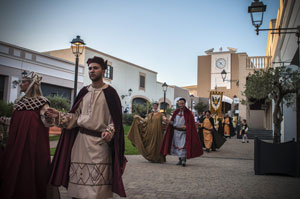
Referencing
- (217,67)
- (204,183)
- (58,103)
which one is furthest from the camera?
(217,67)

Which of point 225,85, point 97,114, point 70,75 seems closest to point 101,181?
point 97,114

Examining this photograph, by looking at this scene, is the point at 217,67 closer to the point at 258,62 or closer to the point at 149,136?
the point at 258,62

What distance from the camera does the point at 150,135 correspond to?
32.5 feet

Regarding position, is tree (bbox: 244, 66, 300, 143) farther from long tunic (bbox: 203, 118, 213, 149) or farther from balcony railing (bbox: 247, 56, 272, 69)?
balcony railing (bbox: 247, 56, 272, 69)

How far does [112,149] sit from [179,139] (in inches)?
216

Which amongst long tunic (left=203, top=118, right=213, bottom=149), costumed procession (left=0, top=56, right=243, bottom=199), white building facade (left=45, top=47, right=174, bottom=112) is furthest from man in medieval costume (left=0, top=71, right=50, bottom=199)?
white building facade (left=45, top=47, right=174, bottom=112)

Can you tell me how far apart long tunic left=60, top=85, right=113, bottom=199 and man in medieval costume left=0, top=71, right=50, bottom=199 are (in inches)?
20.5

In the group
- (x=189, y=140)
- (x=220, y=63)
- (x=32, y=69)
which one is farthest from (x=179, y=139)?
(x=220, y=63)

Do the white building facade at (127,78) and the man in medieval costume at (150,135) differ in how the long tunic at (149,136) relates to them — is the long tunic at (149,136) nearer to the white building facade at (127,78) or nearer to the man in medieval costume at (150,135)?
the man in medieval costume at (150,135)

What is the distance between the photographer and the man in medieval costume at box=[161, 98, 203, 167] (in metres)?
8.95

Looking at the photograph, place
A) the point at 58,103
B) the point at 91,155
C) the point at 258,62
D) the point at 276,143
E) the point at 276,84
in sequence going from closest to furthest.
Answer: the point at 91,155, the point at 276,143, the point at 276,84, the point at 58,103, the point at 258,62

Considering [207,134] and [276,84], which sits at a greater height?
[276,84]

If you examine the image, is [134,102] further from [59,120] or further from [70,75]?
[59,120]

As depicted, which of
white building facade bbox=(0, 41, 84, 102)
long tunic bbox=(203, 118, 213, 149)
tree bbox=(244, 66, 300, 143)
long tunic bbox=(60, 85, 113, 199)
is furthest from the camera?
white building facade bbox=(0, 41, 84, 102)
